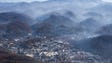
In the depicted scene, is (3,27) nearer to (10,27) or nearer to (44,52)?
(10,27)

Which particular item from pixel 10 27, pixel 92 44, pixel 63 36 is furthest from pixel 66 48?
pixel 10 27

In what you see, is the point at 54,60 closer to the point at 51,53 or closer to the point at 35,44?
the point at 51,53

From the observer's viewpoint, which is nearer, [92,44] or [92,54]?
[92,54]

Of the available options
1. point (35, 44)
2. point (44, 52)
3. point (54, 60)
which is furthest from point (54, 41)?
point (54, 60)

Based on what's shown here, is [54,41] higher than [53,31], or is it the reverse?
[53,31]

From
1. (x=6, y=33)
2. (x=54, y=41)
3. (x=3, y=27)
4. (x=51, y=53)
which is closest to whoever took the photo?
(x=51, y=53)

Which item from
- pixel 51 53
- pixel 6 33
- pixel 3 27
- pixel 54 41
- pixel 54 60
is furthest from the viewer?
pixel 3 27

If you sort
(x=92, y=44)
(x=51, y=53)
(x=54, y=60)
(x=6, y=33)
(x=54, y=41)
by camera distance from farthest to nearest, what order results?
(x=6, y=33) < (x=54, y=41) < (x=92, y=44) < (x=51, y=53) < (x=54, y=60)

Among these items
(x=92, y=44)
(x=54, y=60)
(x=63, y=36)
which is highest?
(x=63, y=36)

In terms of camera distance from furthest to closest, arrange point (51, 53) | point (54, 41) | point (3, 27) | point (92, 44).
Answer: point (3, 27) < point (54, 41) < point (92, 44) < point (51, 53)
